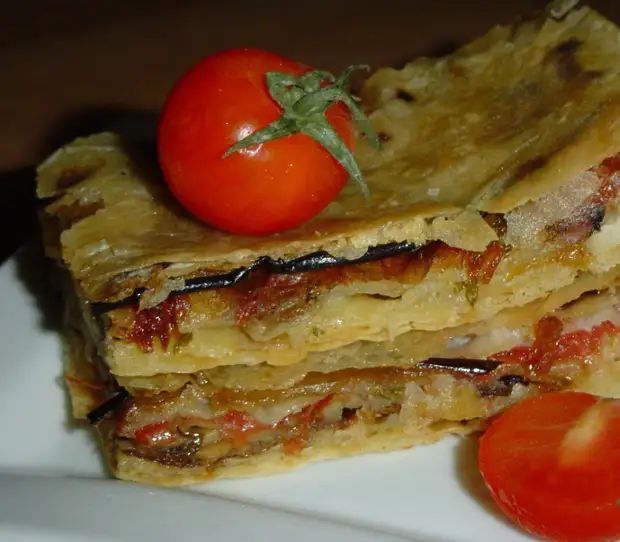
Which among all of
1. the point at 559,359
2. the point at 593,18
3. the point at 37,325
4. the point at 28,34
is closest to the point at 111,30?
the point at 28,34

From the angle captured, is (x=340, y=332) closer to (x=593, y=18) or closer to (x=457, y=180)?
(x=457, y=180)

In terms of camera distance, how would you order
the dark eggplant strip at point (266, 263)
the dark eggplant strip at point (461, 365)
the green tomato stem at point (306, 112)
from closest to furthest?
the green tomato stem at point (306, 112) → the dark eggplant strip at point (266, 263) → the dark eggplant strip at point (461, 365)

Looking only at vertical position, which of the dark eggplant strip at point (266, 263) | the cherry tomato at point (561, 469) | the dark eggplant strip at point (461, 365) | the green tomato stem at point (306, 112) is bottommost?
the cherry tomato at point (561, 469)

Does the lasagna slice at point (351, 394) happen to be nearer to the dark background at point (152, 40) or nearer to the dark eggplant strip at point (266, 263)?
the dark eggplant strip at point (266, 263)

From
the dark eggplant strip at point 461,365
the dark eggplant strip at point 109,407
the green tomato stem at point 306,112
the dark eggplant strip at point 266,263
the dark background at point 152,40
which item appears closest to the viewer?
the green tomato stem at point 306,112

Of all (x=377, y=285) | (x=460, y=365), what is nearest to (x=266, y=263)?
(x=377, y=285)

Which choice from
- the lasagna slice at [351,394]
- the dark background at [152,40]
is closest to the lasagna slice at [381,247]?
the lasagna slice at [351,394]
